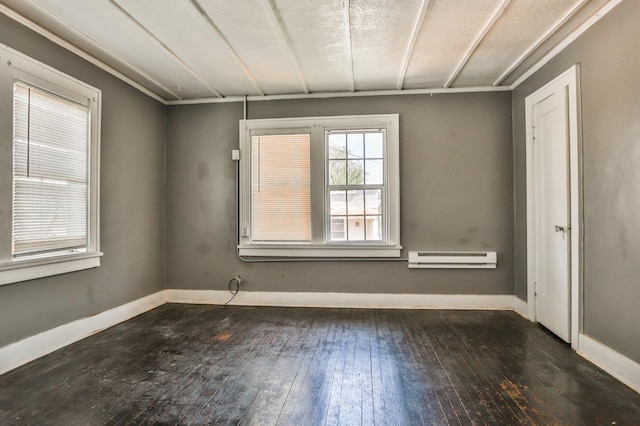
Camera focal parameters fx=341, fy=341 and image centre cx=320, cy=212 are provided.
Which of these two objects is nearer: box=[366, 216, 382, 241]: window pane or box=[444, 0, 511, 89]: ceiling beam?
box=[444, 0, 511, 89]: ceiling beam

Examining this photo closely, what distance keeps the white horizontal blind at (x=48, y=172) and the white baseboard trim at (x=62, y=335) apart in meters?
0.68

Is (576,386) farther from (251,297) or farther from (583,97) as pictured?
(251,297)

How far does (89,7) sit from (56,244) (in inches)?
74.5

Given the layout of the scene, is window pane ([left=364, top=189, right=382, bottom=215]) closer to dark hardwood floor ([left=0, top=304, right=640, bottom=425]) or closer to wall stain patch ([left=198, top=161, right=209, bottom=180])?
dark hardwood floor ([left=0, top=304, right=640, bottom=425])

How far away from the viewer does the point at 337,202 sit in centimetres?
419

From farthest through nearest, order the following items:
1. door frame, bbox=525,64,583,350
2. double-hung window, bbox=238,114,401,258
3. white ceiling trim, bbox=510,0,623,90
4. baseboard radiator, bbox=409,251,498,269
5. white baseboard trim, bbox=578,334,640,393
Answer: double-hung window, bbox=238,114,401,258 → baseboard radiator, bbox=409,251,498,269 → door frame, bbox=525,64,583,350 → white ceiling trim, bbox=510,0,623,90 → white baseboard trim, bbox=578,334,640,393

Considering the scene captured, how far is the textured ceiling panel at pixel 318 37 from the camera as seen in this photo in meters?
2.45

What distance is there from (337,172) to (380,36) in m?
1.68

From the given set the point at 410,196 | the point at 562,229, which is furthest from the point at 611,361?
the point at 410,196

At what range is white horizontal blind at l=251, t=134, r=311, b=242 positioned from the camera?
13.8 feet

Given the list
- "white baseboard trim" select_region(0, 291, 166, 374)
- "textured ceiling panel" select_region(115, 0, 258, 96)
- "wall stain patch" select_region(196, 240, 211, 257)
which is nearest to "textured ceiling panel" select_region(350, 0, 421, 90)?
"textured ceiling panel" select_region(115, 0, 258, 96)

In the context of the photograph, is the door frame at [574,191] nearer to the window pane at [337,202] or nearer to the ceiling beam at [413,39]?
the ceiling beam at [413,39]

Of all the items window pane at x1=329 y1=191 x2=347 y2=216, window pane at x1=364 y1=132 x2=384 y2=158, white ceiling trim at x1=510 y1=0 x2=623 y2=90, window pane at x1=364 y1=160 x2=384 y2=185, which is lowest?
window pane at x1=329 y1=191 x2=347 y2=216

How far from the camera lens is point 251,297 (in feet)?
14.0
